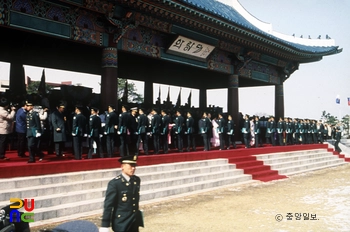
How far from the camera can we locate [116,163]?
28.0 feet

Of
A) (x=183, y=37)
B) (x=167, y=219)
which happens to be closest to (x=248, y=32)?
(x=183, y=37)

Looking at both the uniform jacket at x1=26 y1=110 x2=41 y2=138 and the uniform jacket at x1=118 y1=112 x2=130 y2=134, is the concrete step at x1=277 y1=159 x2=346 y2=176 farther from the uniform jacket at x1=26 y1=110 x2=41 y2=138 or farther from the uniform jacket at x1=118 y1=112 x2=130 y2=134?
the uniform jacket at x1=26 y1=110 x2=41 y2=138

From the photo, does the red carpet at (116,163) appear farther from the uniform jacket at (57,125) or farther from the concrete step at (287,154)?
the uniform jacket at (57,125)

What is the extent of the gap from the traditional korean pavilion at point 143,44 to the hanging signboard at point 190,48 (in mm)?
45

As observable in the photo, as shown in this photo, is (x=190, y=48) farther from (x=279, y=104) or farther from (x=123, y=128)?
(x=279, y=104)

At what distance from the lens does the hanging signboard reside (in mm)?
12781

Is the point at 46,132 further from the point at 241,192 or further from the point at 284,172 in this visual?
the point at 284,172

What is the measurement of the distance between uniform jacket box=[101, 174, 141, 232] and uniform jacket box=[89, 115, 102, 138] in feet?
19.2

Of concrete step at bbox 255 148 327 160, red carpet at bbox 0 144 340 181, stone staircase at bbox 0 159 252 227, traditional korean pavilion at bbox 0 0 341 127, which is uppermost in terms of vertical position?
traditional korean pavilion at bbox 0 0 341 127

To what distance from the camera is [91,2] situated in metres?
9.70

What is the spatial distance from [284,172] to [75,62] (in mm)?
10115

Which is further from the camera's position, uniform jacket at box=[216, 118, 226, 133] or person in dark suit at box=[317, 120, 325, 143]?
person in dark suit at box=[317, 120, 325, 143]

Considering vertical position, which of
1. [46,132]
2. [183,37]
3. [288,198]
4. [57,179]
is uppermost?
[183,37]

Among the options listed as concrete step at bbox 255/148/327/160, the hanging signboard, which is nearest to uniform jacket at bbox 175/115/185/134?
the hanging signboard
